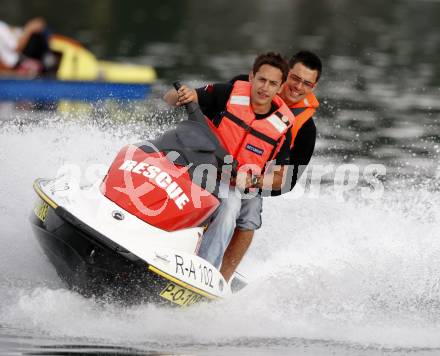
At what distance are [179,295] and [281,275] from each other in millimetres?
1570

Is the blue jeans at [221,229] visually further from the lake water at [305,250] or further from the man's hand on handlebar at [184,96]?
the man's hand on handlebar at [184,96]

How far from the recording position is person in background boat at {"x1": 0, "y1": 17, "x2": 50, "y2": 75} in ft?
51.5

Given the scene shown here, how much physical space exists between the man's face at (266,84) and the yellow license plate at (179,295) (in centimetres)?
142

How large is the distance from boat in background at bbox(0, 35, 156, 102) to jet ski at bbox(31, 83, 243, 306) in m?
8.73

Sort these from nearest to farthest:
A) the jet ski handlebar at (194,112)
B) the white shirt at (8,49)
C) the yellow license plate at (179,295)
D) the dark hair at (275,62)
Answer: the yellow license plate at (179,295) → the dark hair at (275,62) → the jet ski handlebar at (194,112) → the white shirt at (8,49)

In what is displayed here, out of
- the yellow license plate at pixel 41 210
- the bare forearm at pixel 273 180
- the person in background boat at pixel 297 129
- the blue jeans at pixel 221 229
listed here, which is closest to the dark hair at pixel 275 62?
the person in background boat at pixel 297 129

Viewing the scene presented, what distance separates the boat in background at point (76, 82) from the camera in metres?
15.0

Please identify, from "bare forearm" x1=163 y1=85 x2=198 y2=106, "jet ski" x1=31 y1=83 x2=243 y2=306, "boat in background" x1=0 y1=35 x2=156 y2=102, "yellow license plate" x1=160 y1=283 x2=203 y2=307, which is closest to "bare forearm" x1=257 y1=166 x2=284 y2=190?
"jet ski" x1=31 y1=83 x2=243 y2=306

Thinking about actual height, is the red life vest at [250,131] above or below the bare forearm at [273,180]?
above

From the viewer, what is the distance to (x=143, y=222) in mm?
6133

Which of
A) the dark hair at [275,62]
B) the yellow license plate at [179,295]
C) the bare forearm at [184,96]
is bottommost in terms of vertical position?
the yellow license plate at [179,295]

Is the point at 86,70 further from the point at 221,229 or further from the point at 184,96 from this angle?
the point at 221,229

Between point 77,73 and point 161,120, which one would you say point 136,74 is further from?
point 161,120

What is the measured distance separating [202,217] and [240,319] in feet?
2.48
